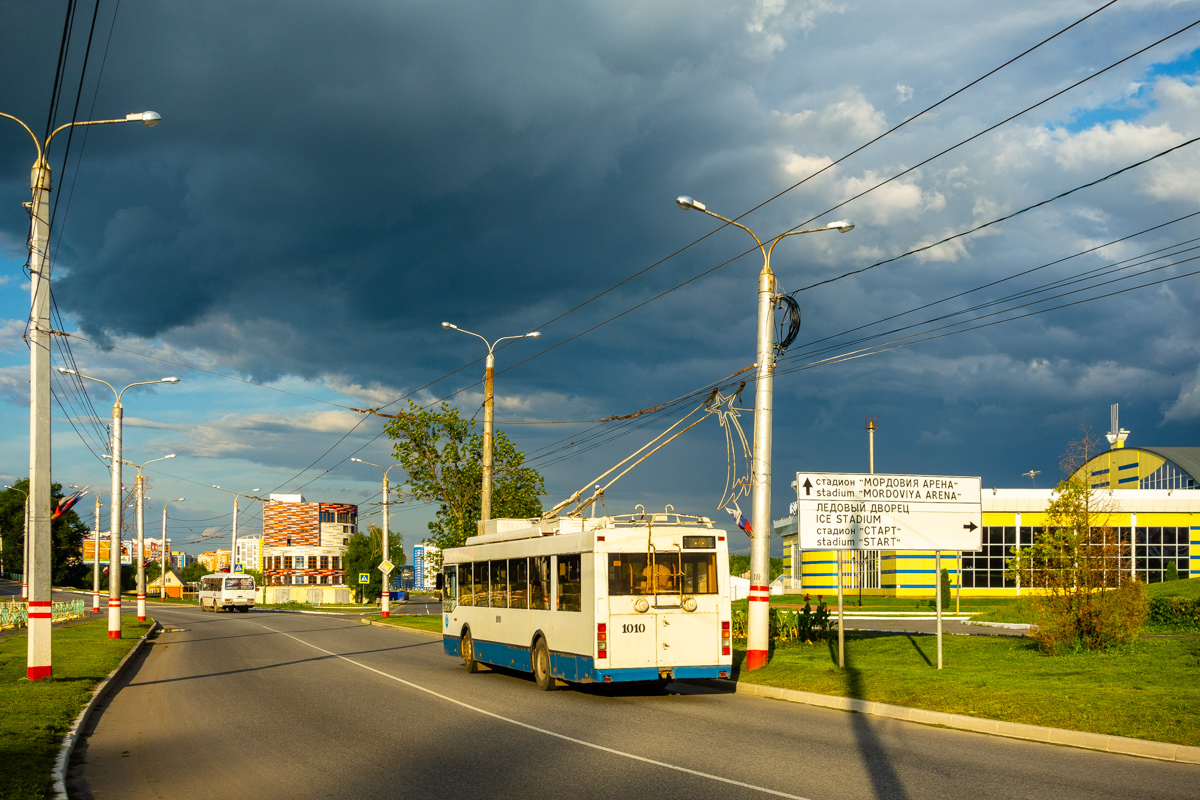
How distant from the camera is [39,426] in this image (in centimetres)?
1833

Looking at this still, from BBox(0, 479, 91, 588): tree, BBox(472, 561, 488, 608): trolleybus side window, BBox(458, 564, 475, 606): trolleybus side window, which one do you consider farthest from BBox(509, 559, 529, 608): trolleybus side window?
BBox(0, 479, 91, 588): tree

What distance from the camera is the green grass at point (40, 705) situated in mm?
9141

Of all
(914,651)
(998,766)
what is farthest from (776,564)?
(998,766)

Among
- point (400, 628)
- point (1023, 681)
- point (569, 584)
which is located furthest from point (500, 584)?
point (400, 628)

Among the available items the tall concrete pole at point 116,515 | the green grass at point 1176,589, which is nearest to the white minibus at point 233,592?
the tall concrete pole at point 116,515

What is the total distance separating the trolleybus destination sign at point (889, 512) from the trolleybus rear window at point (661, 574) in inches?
115

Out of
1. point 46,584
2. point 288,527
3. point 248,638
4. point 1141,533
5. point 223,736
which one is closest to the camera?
point 223,736

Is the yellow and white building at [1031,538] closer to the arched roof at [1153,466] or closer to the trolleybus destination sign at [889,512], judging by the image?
the arched roof at [1153,466]

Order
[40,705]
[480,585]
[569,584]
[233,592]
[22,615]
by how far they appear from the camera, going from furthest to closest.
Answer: [233,592]
[22,615]
[480,585]
[569,584]
[40,705]

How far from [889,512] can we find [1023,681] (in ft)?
14.4

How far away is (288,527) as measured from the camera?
160250mm

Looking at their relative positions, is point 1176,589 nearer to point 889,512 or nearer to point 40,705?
point 889,512

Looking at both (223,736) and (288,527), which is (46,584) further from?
(288,527)

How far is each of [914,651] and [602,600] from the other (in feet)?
30.3
